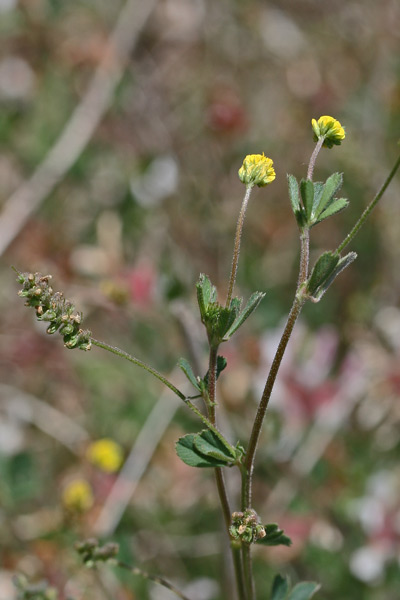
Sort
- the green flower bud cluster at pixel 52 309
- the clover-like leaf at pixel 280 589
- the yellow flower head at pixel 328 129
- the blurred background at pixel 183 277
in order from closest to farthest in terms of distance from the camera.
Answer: the green flower bud cluster at pixel 52 309, the yellow flower head at pixel 328 129, the clover-like leaf at pixel 280 589, the blurred background at pixel 183 277

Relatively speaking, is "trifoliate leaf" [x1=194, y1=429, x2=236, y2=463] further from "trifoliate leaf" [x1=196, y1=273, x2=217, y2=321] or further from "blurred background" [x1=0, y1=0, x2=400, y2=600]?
"blurred background" [x1=0, y1=0, x2=400, y2=600]

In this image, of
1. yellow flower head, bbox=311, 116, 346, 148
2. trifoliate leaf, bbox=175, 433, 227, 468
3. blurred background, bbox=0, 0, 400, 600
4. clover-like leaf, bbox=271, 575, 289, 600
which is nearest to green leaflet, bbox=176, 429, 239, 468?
trifoliate leaf, bbox=175, 433, 227, 468

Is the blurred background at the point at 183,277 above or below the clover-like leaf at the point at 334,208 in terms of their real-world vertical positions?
above

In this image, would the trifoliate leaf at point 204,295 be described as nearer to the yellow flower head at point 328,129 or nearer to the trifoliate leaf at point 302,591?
the yellow flower head at point 328,129

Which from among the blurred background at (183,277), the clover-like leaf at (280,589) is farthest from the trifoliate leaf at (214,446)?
the blurred background at (183,277)

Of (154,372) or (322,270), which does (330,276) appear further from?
(154,372)

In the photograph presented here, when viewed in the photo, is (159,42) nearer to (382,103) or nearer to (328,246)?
(382,103)

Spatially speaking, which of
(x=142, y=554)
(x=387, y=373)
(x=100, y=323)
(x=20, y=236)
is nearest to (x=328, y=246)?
(x=387, y=373)

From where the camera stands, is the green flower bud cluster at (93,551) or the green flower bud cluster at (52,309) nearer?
the green flower bud cluster at (52,309)
